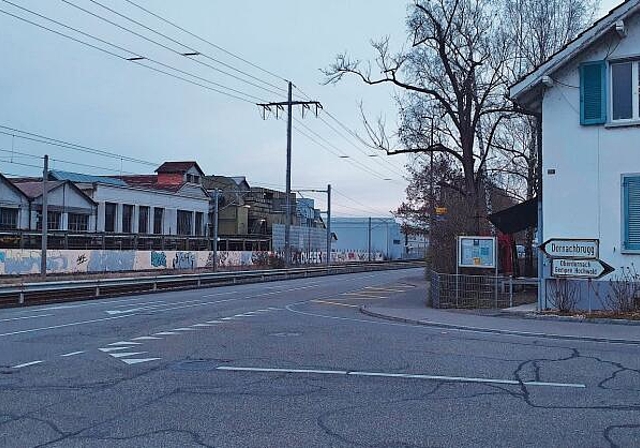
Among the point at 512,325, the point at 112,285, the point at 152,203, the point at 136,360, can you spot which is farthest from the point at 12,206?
the point at 136,360

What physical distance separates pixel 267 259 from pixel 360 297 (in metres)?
32.2

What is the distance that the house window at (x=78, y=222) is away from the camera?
6756 cm

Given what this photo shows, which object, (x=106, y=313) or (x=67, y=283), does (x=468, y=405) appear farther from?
(x=67, y=283)

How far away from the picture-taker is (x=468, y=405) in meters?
8.54

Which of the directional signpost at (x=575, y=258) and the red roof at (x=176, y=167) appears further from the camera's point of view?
the red roof at (x=176, y=167)

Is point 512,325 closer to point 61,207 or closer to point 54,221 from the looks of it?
point 61,207

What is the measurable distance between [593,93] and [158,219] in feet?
214

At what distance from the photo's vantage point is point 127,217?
246 feet

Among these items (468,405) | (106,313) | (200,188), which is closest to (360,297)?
(106,313)

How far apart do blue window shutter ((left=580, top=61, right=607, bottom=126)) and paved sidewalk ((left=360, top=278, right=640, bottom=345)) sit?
17.6 feet

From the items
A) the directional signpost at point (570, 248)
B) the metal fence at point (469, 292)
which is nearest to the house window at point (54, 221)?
the metal fence at point (469, 292)

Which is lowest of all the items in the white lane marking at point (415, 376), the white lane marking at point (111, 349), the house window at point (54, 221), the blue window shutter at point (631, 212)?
the white lane marking at point (111, 349)

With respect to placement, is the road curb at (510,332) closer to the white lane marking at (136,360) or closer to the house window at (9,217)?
the white lane marking at (136,360)

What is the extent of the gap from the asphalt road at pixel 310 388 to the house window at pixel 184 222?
220ft
